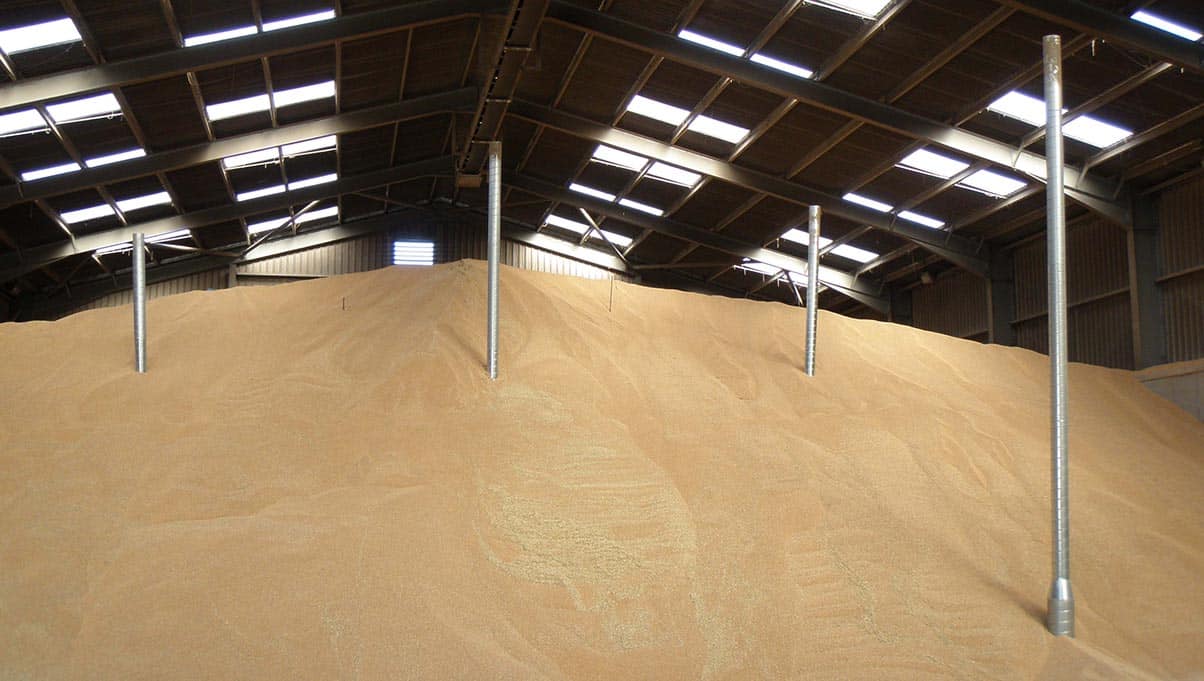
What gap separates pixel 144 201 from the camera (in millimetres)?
19062

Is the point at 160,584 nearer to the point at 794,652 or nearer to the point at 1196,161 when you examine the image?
the point at 794,652

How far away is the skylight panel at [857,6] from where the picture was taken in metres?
12.5

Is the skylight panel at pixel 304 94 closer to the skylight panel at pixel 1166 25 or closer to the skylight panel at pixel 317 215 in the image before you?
the skylight panel at pixel 317 215

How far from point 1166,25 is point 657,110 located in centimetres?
778

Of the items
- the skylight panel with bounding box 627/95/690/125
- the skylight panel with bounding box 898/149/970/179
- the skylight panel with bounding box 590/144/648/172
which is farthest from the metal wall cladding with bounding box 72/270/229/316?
the skylight panel with bounding box 898/149/970/179

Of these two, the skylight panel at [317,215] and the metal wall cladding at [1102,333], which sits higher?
the skylight panel at [317,215]

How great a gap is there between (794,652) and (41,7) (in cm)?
1194

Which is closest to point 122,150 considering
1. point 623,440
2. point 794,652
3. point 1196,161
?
point 623,440

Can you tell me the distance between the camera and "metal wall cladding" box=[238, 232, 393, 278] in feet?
78.0

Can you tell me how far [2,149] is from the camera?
15.2 meters

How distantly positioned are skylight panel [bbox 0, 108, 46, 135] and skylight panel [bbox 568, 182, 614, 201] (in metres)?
10.3

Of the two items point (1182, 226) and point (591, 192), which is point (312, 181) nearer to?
point (591, 192)

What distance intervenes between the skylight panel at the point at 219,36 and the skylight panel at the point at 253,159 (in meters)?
4.69

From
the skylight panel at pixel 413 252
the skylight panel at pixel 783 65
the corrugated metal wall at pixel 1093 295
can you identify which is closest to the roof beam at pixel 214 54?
the skylight panel at pixel 783 65
